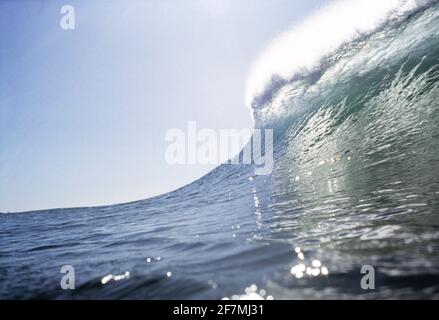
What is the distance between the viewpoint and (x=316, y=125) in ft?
37.4

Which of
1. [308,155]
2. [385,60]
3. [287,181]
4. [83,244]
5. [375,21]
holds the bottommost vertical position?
[83,244]

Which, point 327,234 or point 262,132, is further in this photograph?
point 262,132

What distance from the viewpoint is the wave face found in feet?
7.75

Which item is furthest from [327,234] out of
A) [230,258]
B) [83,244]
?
[83,244]

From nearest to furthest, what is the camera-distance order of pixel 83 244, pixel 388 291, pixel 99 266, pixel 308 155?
pixel 388 291 < pixel 99 266 < pixel 83 244 < pixel 308 155

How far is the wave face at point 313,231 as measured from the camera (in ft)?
7.75

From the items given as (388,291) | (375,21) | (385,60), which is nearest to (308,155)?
(385,60)

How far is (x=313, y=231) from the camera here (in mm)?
3404

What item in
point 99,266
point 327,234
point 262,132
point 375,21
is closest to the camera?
point 327,234

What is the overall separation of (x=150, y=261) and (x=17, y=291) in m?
1.23
